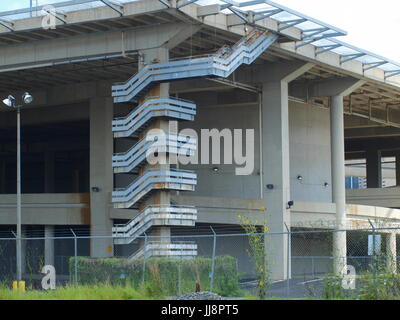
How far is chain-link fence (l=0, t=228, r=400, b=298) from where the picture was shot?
997 inches

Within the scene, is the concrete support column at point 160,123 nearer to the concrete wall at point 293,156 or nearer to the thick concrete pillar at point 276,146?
the thick concrete pillar at point 276,146

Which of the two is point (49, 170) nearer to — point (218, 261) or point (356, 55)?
point (356, 55)

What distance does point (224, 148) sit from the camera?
51.3 metres

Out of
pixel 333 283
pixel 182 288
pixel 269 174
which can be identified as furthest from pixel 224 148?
pixel 333 283

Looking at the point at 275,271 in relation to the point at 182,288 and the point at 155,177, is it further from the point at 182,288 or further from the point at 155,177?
the point at 182,288

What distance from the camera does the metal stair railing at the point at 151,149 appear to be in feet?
130

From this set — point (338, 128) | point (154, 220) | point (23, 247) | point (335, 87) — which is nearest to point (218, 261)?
point (154, 220)

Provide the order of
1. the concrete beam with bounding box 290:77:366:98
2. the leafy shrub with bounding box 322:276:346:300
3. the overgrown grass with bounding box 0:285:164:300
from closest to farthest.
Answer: the leafy shrub with bounding box 322:276:346:300, the overgrown grass with bounding box 0:285:164:300, the concrete beam with bounding box 290:77:366:98

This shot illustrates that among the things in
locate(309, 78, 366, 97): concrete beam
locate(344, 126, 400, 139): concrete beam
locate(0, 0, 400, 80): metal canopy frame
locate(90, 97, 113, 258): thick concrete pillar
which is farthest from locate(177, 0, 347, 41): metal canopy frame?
locate(344, 126, 400, 139): concrete beam

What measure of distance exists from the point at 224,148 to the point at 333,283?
30496mm

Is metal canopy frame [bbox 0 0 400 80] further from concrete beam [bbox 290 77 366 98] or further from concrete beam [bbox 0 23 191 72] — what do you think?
concrete beam [bbox 290 77 366 98]

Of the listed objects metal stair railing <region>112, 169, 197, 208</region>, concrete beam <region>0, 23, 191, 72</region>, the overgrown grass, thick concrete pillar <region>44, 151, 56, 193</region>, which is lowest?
the overgrown grass

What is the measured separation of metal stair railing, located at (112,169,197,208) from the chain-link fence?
197 centimetres

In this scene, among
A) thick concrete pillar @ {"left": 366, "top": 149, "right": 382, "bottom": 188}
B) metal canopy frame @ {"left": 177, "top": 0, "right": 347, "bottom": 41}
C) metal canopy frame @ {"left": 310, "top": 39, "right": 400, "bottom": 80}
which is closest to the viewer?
metal canopy frame @ {"left": 177, "top": 0, "right": 347, "bottom": 41}
